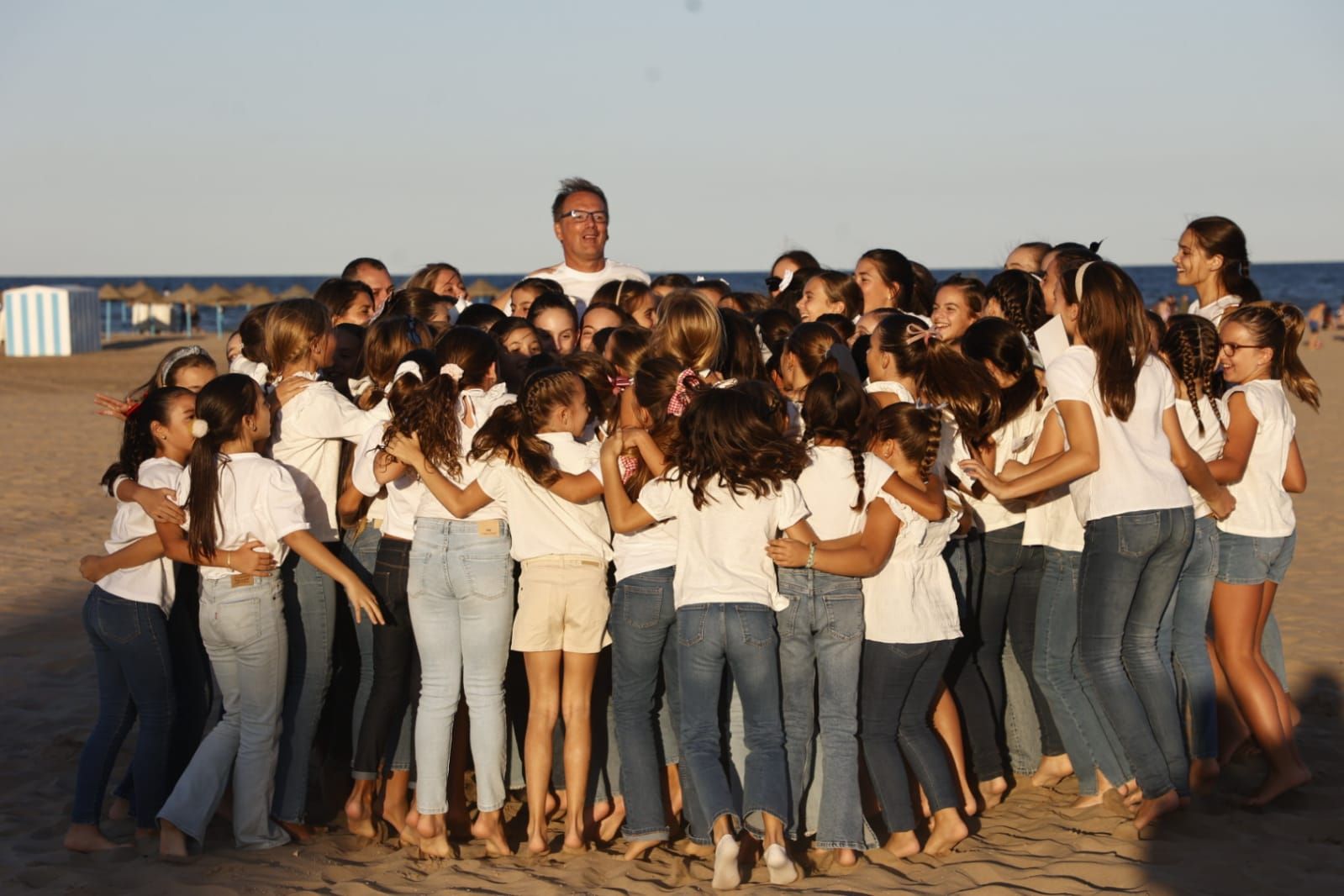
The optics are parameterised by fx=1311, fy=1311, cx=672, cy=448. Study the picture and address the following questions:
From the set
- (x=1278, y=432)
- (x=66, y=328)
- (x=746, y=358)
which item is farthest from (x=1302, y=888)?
(x=66, y=328)

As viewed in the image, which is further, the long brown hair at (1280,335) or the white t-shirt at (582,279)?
the white t-shirt at (582,279)

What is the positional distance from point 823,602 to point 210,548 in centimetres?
221

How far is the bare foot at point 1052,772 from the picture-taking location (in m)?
5.56

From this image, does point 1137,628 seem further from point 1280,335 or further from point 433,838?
point 433,838

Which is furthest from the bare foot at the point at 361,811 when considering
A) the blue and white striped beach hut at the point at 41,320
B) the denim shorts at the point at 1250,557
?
the blue and white striped beach hut at the point at 41,320

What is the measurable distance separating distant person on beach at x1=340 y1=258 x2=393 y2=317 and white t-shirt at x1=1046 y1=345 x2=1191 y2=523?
3.61 m

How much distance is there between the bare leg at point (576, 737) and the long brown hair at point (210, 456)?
4.51ft

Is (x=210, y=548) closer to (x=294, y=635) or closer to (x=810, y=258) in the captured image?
(x=294, y=635)

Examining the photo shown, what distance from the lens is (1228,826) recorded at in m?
4.95

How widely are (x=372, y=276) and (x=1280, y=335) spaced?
440 cm

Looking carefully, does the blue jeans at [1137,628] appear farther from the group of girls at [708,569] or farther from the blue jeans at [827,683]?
the blue jeans at [827,683]

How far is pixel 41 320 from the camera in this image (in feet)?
102

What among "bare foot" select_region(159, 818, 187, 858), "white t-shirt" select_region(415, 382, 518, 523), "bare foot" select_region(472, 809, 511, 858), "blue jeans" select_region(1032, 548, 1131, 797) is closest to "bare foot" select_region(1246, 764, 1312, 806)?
"blue jeans" select_region(1032, 548, 1131, 797)

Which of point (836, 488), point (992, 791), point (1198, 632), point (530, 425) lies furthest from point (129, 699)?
point (1198, 632)
